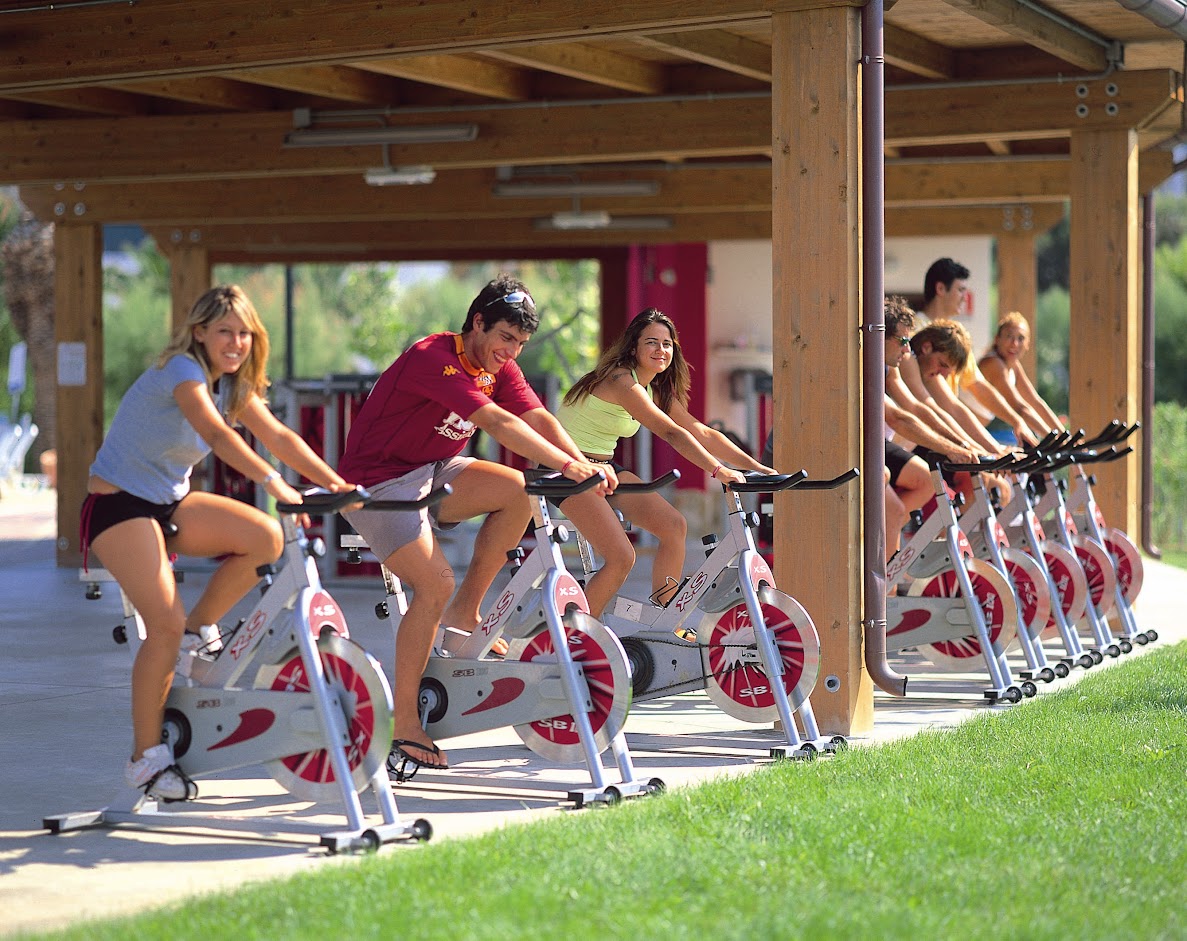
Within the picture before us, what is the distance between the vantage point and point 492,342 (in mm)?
5816

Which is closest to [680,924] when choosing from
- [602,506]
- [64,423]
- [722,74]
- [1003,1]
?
[602,506]

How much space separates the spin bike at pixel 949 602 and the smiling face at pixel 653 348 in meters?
1.81

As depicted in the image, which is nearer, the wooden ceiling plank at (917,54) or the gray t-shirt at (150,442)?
the gray t-shirt at (150,442)

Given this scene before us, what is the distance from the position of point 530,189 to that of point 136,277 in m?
25.8

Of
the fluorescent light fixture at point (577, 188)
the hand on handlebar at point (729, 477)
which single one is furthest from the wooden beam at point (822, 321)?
the fluorescent light fixture at point (577, 188)

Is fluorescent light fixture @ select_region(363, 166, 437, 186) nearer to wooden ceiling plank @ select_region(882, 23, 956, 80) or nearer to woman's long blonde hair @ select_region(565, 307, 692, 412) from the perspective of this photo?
wooden ceiling plank @ select_region(882, 23, 956, 80)

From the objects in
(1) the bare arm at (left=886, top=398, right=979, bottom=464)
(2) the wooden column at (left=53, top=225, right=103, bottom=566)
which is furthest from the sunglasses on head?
(2) the wooden column at (left=53, top=225, right=103, bottom=566)

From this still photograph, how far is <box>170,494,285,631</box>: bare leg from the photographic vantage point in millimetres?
5086

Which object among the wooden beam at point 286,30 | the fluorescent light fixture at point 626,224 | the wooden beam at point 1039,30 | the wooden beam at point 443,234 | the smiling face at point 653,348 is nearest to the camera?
the smiling face at point 653,348

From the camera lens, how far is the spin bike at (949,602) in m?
7.94

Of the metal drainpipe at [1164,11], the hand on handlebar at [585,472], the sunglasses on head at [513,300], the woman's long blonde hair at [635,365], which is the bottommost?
the hand on handlebar at [585,472]

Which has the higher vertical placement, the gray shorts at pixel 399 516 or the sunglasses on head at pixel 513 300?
the sunglasses on head at pixel 513 300

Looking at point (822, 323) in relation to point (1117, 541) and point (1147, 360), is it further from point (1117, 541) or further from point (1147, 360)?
point (1147, 360)

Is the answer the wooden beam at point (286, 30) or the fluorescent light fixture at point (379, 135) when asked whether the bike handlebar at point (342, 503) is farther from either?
the fluorescent light fixture at point (379, 135)
